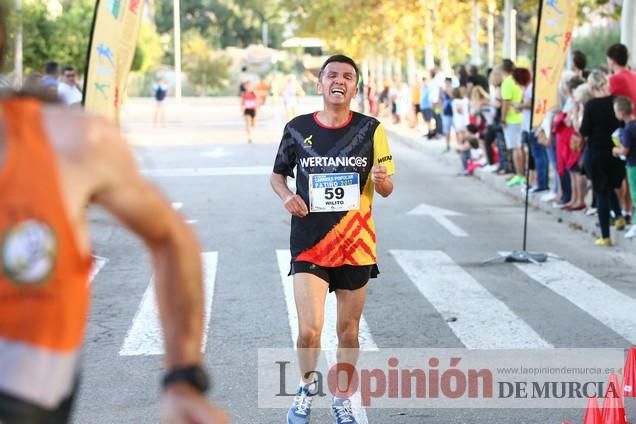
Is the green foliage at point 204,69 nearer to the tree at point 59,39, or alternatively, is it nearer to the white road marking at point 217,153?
the tree at point 59,39

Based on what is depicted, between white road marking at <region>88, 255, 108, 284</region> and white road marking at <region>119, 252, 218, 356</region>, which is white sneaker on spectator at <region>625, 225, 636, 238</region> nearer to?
white road marking at <region>119, 252, 218, 356</region>

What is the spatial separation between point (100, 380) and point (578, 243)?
26.1 feet

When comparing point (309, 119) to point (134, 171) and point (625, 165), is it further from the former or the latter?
point (625, 165)

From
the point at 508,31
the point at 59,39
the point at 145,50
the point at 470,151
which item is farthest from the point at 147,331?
the point at 145,50

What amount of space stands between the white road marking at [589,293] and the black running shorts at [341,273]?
125 inches

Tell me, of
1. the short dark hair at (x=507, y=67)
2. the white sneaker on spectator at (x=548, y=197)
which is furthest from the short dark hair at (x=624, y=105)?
the short dark hair at (x=507, y=67)

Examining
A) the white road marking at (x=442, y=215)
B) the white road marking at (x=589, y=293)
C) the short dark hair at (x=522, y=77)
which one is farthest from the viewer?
the short dark hair at (x=522, y=77)

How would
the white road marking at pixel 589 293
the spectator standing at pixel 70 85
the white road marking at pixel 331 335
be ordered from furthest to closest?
the spectator standing at pixel 70 85 < the white road marking at pixel 589 293 < the white road marking at pixel 331 335

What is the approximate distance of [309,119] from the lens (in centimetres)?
649

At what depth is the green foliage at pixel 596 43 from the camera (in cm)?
3950

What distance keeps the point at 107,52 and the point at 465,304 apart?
5.10 meters

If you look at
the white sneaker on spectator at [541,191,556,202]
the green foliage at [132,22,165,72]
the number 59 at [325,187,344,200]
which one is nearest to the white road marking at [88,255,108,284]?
the number 59 at [325,187,344,200]

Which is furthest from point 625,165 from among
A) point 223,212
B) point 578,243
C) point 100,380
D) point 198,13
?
point 198,13

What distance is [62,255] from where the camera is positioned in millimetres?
2662
